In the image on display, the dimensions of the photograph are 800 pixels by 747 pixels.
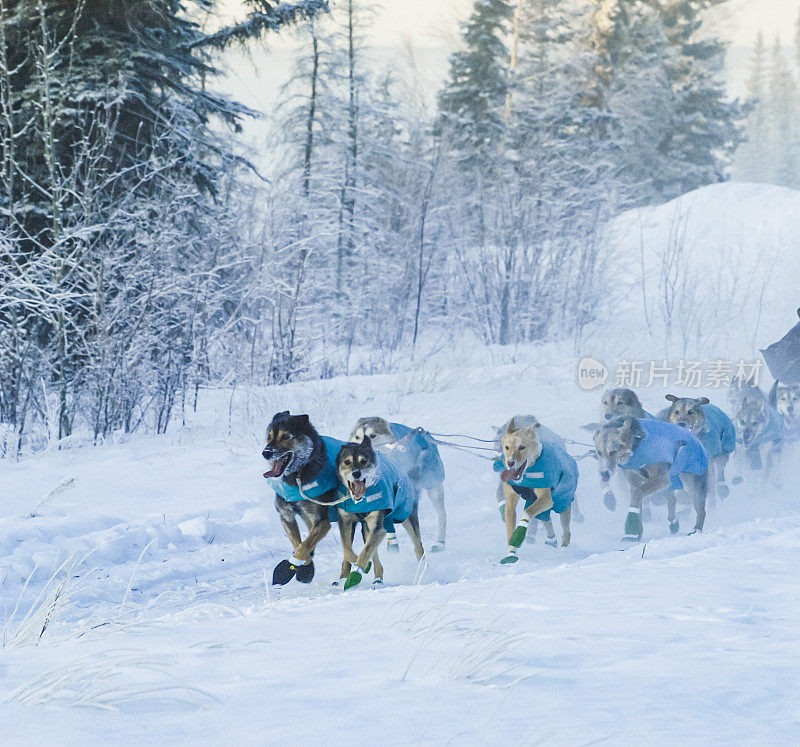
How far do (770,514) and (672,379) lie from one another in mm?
7408

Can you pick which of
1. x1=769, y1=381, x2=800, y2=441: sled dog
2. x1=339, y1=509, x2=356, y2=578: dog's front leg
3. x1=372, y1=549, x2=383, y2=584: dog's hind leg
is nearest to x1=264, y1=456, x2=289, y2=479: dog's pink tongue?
x1=339, y1=509, x2=356, y2=578: dog's front leg

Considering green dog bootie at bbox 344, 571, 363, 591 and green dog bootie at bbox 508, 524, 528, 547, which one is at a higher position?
green dog bootie at bbox 508, 524, 528, 547

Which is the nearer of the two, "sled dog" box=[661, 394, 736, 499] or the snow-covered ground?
the snow-covered ground

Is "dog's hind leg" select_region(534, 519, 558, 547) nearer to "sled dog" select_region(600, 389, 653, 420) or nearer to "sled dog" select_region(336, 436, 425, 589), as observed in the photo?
"sled dog" select_region(600, 389, 653, 420)

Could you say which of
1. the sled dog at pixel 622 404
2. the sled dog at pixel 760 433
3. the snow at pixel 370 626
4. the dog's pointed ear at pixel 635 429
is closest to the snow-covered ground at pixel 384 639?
the snow at pixel 370 626

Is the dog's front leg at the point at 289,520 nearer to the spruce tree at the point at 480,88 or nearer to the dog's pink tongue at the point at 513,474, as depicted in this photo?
the dog's pink tongue at the point at 513,474

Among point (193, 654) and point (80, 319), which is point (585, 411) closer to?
point (80, 319)

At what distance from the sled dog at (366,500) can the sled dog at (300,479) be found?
0.12 m

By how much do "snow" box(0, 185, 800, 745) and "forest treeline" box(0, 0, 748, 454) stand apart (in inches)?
85.9

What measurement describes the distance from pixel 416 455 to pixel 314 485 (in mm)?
1987

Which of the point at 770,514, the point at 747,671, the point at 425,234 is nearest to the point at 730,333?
the point at 425,234

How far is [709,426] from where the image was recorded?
8.42 metres

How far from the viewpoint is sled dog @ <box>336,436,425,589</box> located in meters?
5.20

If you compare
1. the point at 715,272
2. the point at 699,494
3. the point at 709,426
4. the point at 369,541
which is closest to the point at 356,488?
the point at 369,541
